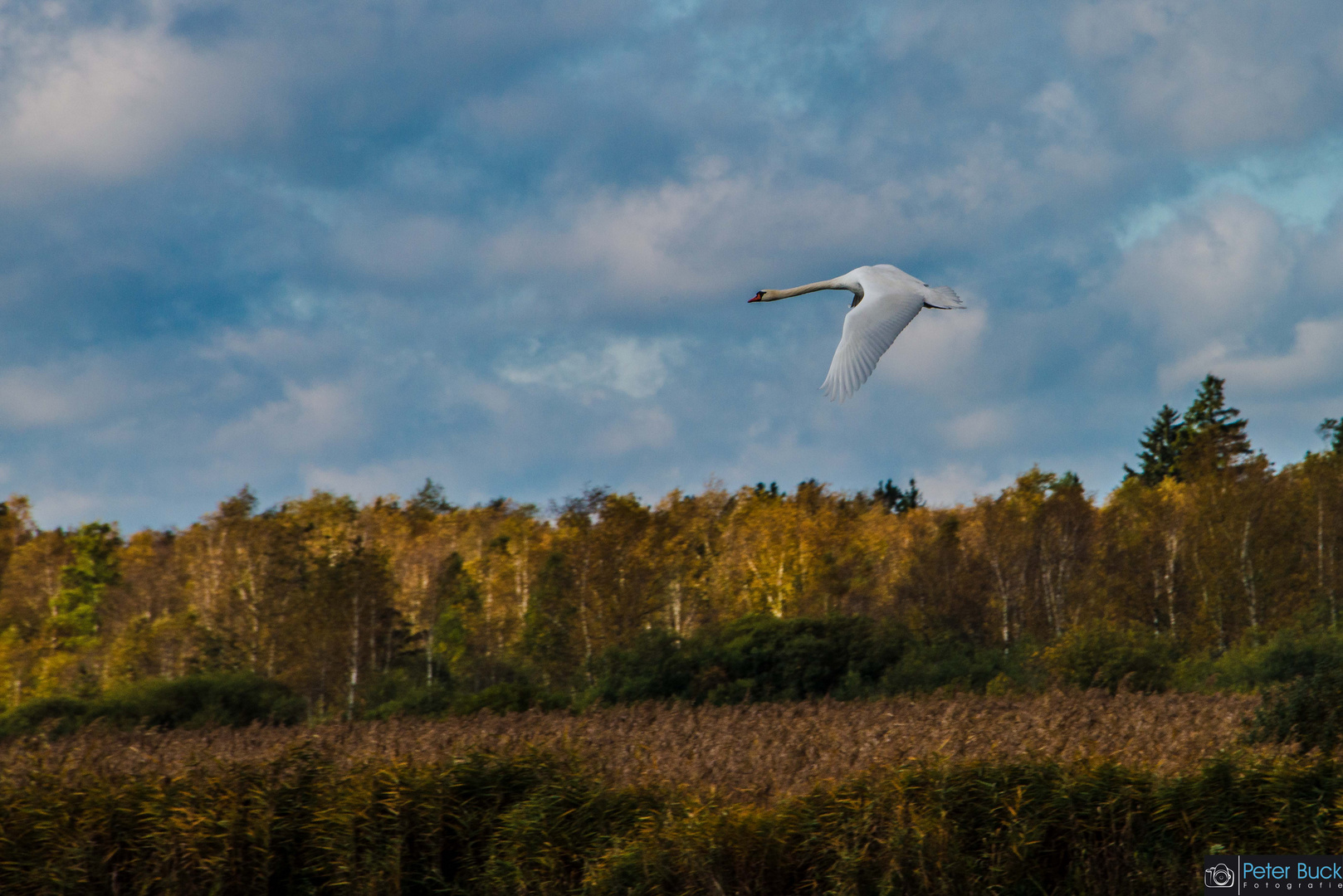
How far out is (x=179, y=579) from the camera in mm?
54281

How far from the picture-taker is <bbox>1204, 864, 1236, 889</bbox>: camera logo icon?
7.64 meters

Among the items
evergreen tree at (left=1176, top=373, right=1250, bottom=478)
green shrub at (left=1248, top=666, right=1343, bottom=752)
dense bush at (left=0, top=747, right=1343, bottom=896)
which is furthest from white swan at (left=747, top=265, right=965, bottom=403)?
evergreen tree at (left=1176, top=373, right=1250, bottom=478)

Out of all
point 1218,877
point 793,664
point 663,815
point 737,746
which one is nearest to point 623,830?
point 663,815

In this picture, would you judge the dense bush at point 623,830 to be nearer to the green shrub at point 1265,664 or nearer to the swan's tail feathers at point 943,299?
the swan's tail feathers at point 943,299

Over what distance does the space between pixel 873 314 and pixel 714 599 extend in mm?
40092

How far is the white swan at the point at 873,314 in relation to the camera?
716 centimetres

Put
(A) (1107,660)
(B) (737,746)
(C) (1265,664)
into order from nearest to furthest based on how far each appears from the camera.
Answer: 1. (B) (737,746)
2. (C) (1265,664)
3. (A) (1107,660)

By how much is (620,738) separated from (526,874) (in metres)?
4.18

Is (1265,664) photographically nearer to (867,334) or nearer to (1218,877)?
(1218,877)

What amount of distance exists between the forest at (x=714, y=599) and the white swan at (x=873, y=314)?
15.9 m

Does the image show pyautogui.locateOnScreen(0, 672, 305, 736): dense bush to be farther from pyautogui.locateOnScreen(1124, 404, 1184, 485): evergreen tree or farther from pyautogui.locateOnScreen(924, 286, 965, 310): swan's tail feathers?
pyautogui.locateOnScreen(1124, 404, 1184, 485): evergreen tree

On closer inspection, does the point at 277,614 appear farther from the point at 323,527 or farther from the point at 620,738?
the point at 620,738

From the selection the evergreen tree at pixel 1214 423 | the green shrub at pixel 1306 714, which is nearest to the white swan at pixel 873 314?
the green shrub at pixel 1306 714

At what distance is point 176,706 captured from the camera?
23844 mm
